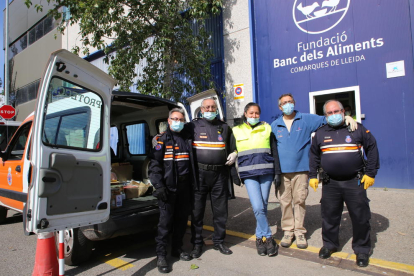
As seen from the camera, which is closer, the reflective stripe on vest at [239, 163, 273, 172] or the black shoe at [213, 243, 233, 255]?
the reflective stripe on vest at [239, 163, 273, 172]

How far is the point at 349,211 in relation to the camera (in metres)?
3.63

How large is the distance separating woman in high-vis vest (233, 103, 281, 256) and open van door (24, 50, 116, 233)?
171 cm

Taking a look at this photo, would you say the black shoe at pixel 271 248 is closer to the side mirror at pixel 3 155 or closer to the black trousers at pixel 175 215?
the black trousers at pixel 175 215

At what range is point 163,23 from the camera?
821cm

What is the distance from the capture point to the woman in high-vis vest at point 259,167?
396cm

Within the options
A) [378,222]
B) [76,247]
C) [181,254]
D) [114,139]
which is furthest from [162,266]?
[114,139]

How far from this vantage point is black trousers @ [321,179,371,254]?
3.53m

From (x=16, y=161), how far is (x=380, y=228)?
18.2 ft

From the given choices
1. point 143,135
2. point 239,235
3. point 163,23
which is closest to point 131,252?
point 239,235

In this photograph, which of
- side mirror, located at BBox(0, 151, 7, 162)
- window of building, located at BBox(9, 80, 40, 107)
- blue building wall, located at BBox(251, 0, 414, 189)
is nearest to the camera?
side mirror, located at BBox(0, 151, 7, 162)

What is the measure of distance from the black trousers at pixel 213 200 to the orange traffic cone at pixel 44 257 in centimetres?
167

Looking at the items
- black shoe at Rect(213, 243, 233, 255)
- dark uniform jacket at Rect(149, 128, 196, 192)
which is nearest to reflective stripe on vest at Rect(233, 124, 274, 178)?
dark uniform jacket at Rect(149, 128, 196, 192)

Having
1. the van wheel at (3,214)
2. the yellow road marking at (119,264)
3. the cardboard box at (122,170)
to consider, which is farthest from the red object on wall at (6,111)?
the yellow road marking at (119,264)

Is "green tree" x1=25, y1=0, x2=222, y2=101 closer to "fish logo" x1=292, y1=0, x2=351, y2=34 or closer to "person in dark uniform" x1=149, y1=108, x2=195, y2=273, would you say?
"fish logo" x1=292, y1=0, x2=351, y2=34
